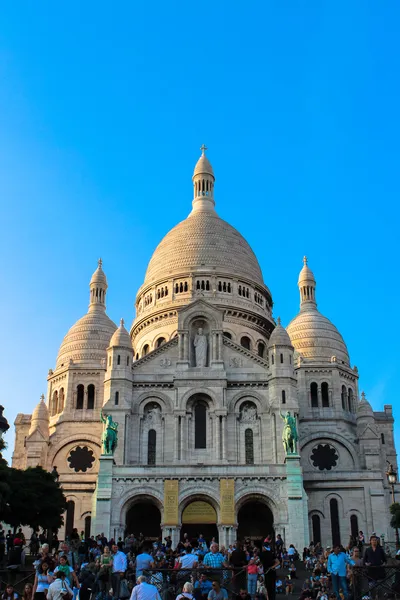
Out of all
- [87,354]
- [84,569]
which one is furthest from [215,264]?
[84,569]

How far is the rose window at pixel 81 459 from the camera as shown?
6512cm

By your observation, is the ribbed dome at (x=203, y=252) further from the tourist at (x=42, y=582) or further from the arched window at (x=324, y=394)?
the tourist at (x=42, y=582)

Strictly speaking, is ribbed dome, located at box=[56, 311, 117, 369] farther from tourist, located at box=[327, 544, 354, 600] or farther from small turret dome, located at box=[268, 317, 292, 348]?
tourist, located at box=[327, 544, 354, 600]

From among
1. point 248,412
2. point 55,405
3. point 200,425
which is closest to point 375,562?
point 200,425

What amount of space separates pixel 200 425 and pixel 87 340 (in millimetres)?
17622

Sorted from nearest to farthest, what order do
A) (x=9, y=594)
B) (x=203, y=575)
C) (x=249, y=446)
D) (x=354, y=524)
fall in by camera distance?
(x=9, y=594), (x=203, y=575), (x=249, y=446), (x=354, y=524)

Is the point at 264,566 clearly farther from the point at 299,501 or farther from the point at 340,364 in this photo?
the point at 340,364

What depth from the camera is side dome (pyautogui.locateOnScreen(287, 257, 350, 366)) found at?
70.6 m

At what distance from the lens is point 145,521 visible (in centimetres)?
5566

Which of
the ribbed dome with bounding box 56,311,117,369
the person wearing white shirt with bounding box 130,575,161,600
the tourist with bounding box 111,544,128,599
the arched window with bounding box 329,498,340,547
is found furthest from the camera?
the ribbed dome with bounding box 56,311,117,369

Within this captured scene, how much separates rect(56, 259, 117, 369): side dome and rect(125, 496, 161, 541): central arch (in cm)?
1732

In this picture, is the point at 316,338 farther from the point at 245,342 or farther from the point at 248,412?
the point at 248,412

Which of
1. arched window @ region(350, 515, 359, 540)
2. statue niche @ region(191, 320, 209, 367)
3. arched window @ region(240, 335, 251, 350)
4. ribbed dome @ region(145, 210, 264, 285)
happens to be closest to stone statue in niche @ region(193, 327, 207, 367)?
statue niche @ region(191, 320, 209, 367)

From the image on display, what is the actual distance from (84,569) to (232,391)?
109ft
